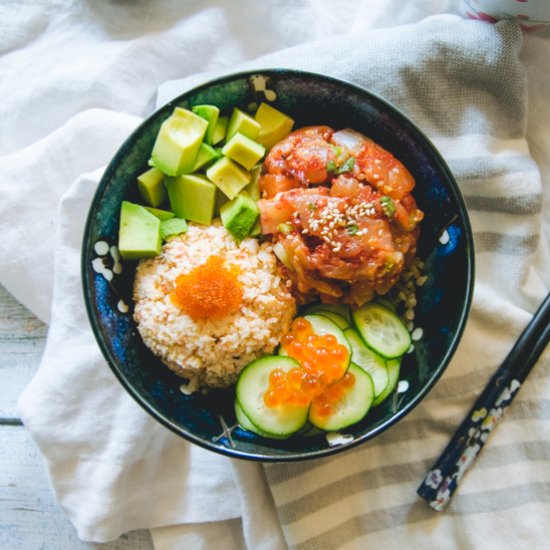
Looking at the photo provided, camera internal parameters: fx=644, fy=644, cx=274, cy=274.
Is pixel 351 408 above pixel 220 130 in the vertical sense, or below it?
below

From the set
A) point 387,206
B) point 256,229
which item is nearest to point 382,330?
point 387,206

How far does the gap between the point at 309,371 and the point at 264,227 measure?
0.53 meters

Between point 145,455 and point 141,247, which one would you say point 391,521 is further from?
point 141,247

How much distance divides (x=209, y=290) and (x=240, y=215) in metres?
0.29

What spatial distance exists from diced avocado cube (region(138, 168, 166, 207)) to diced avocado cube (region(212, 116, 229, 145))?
0.24 metres

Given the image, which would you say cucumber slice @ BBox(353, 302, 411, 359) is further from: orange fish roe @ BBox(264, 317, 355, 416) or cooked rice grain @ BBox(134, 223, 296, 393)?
cooked rice grain @ BBox(134, 223, 296, 393)

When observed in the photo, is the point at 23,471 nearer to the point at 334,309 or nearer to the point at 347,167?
the point at 334,309

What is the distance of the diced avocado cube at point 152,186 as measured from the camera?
2287 mm

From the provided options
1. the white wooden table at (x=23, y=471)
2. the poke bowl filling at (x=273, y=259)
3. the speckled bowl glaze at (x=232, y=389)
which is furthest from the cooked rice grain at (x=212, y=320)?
the white wooden table at (x=23, y=471)

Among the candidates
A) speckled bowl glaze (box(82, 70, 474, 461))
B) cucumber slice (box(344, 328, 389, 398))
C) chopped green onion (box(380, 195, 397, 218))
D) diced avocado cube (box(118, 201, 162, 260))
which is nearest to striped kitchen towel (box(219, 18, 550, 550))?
speckled bowl glaze (box(82, 70, 474, 461))

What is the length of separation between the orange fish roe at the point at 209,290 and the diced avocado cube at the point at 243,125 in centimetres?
46

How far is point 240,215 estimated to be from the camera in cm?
227

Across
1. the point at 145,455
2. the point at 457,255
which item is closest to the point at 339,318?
the point at 457,255

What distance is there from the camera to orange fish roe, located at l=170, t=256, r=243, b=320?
219 centimetres
